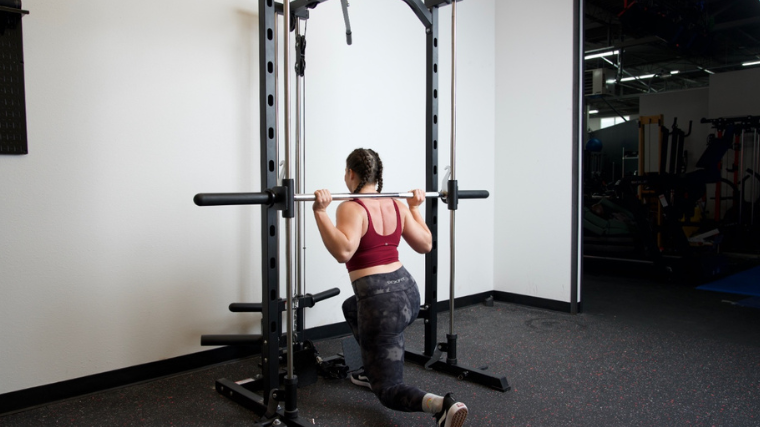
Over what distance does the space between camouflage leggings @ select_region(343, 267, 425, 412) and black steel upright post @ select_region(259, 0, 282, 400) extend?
376mm

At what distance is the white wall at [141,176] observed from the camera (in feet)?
7.50

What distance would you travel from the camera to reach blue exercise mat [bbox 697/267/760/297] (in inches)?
189

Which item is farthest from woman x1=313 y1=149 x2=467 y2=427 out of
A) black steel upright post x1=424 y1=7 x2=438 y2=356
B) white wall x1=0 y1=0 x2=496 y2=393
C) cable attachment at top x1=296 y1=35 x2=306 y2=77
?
white wall x1=0 y1=0 x2=496 y2=393

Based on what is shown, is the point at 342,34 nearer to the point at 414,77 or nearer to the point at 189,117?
the point at 414,77

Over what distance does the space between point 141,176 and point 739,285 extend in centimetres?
562

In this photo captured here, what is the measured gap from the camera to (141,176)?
2.58m

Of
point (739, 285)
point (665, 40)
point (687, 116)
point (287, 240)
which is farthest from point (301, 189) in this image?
point (687, 116)

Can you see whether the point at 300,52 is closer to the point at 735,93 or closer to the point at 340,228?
the point at 340,228

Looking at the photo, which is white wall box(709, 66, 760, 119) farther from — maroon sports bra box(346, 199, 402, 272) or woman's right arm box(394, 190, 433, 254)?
maroon sports bra box(346, 199, 402, 272)

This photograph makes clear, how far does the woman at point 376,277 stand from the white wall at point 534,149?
2.33 meters

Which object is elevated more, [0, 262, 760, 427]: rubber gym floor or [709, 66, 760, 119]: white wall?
[709, 66, 760, 119]: white wall

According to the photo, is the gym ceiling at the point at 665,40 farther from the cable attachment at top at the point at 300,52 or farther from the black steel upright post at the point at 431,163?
the cable attachment at top at the point at 300,52

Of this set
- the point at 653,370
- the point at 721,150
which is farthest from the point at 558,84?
the point at 721,150

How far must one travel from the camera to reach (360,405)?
2.35 metres
